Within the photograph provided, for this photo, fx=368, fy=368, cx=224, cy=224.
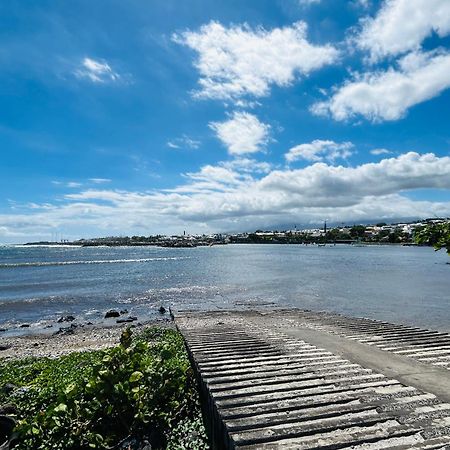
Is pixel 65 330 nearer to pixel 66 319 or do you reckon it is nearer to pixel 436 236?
pixel 66 319

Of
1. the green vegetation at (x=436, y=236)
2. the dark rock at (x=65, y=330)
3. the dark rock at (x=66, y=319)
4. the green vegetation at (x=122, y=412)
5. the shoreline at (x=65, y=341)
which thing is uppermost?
the green vegetation at (x=436, y=236)

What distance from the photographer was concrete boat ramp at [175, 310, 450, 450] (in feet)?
14.2

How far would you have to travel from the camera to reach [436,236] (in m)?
4.80

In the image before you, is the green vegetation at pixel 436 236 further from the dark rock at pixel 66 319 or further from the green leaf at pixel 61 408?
the dark rock at pixel 66 319

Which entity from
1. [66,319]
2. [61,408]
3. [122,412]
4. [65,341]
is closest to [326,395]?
[122,412]

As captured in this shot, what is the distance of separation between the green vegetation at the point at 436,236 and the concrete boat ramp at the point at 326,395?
7.22ft

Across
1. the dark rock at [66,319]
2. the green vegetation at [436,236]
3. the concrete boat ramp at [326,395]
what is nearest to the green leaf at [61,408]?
the concrete boat ramp at [326,395]

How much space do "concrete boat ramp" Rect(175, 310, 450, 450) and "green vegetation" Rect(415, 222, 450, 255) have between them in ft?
7.22

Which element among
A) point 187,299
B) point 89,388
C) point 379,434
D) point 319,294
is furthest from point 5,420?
point 319,294

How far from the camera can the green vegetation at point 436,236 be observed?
15.2 ft

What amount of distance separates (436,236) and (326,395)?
109 inches

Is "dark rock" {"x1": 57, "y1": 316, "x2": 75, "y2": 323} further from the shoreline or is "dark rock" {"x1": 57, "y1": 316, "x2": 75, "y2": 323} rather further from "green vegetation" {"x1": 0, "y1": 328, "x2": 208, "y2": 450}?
"green vegetation" {"x1": 0, "y1": 328, "x2": 208, "y2": 450}

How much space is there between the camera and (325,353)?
8305 millimetres

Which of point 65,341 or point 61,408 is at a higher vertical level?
point 61,408
